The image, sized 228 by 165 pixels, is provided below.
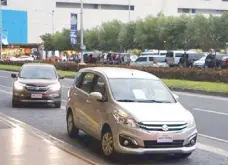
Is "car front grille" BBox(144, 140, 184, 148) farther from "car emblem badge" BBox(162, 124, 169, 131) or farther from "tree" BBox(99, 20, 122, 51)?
"tree" BBox(99, 20, 122, 51)

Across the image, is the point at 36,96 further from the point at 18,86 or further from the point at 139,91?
the point at 139,91

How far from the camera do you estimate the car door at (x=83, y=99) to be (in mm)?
10578

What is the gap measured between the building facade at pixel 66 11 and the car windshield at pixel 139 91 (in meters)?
92.0

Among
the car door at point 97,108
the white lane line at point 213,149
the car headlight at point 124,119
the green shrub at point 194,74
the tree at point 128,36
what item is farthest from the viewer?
the tree at point 128,36

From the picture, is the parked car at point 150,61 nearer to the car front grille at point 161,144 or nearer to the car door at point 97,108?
the car door at point 97,108

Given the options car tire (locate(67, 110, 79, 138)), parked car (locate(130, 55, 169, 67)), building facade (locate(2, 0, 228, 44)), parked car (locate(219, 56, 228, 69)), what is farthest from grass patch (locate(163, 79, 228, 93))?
building facade (locate(2, 0, 228, 44))

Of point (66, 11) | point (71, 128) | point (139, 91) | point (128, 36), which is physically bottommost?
point (71, 128)

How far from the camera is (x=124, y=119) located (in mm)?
8820

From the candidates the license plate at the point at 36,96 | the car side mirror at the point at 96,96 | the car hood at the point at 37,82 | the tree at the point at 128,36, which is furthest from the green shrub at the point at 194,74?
the tree at the point at 128,36

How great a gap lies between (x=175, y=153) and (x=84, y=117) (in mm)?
2402

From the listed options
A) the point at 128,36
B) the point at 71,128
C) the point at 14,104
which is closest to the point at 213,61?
the point at 128,36

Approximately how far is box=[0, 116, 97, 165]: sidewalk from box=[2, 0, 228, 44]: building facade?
302 ft

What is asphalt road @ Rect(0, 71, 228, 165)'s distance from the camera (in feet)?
30.8

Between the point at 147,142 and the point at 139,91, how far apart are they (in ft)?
5.02
